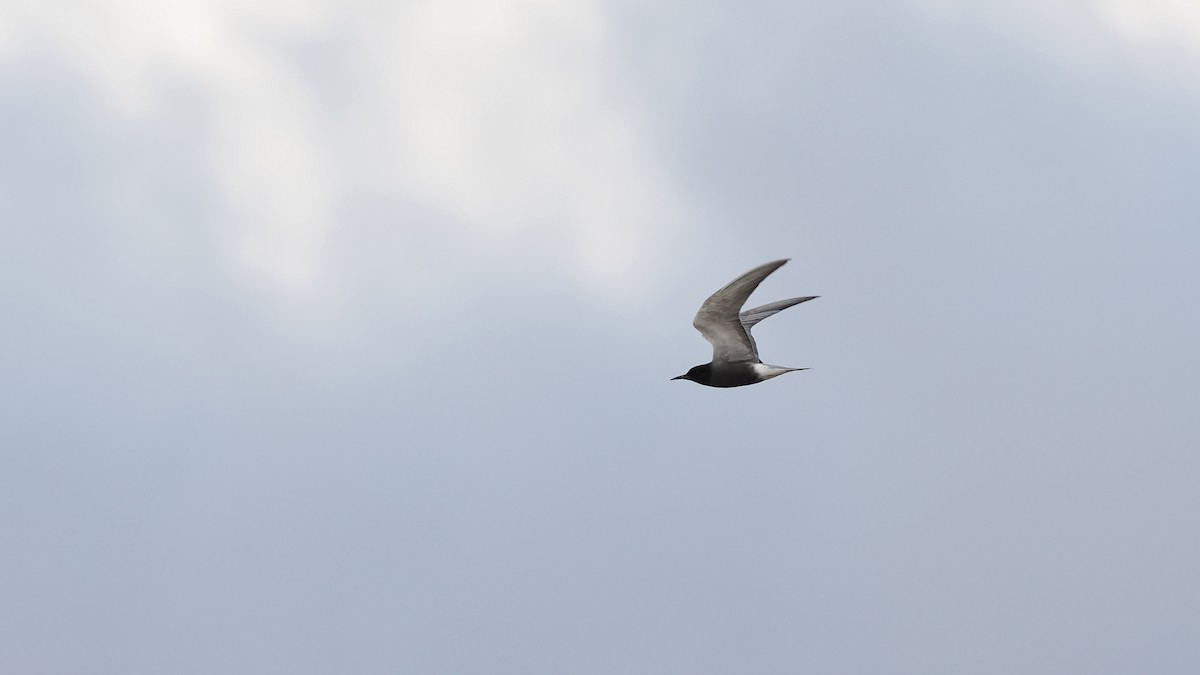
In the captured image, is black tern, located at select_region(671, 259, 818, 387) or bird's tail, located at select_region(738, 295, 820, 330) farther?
bird's tail, located at select_region(738, 295, 820, 330)

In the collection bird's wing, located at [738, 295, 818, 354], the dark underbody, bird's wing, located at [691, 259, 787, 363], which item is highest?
bird's wing, located at [738, 295, 818, 354]

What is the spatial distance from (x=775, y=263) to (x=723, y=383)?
6664mm

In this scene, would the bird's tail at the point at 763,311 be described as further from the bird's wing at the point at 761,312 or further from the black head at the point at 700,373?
the black head at the point at 700,373

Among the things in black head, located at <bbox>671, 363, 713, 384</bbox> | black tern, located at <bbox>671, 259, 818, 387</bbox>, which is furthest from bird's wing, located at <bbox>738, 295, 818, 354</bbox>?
black head, located at <bbox>671, 363, 713, 384</bbox>

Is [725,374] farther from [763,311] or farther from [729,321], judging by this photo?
[763,311]

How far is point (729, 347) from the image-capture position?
4006cm

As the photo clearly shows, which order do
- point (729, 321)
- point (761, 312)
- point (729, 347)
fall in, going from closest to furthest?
point (729, 321) < point (729, 347) < point (761, 312)

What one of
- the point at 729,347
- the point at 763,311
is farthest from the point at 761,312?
the point at 729,347

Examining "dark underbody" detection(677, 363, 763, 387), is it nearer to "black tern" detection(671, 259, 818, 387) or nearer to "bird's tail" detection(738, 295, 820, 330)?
"black tern" detection(671, 259, 818, 387)

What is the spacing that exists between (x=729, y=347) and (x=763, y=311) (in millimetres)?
2309

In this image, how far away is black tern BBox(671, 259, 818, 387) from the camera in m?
38.6

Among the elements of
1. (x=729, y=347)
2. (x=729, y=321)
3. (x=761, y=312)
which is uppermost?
(x=761, y=312)

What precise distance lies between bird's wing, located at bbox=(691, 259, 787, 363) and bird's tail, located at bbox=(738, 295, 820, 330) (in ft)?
2.61

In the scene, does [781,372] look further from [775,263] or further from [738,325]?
[775,263]
